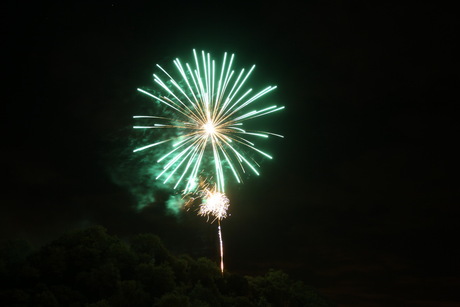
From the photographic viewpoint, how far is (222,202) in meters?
42.2

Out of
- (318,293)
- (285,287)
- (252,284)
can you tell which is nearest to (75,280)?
(252,284)

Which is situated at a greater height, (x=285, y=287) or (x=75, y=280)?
(x=285, y=287)

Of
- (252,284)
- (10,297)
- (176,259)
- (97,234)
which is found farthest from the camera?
(252,284)

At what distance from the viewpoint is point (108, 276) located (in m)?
41.1

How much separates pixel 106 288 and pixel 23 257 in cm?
849

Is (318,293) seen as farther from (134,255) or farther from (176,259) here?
(134,255)

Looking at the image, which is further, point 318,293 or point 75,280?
point 318,293

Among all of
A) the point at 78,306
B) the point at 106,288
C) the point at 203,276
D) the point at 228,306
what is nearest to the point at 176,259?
the point at 203,276

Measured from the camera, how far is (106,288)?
134 ft

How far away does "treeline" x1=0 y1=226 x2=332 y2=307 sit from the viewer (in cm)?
3884

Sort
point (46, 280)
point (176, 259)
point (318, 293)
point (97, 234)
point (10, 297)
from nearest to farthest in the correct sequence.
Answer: point (10, 297) → point (46, 280) → point (97, 234) → point (176, 259) → point (318, 293)

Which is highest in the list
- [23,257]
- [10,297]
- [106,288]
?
[23,257]

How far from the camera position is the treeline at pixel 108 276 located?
38844 millimetres

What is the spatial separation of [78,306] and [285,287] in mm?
35442
